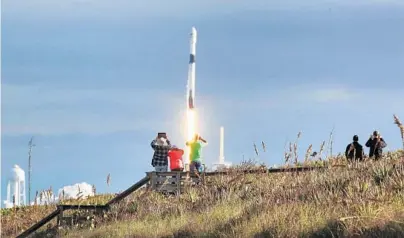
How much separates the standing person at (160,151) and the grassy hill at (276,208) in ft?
10.7

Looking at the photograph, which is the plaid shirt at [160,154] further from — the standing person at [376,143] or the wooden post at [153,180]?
the standing person at [376,143]

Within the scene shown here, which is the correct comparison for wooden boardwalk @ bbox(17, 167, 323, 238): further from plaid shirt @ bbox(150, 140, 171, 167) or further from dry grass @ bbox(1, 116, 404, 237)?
plaid shirt @ bbox(150, 140, 171, 167)

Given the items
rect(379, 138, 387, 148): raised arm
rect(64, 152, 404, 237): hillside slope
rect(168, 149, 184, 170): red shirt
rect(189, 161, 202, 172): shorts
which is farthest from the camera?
rect(168, 149, 184, 170): red shirt

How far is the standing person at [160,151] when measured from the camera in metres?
24.3

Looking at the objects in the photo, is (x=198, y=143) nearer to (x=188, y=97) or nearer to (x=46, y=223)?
(x=46, y=223)

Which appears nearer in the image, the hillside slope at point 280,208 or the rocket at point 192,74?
the hillside slope at point 280,208

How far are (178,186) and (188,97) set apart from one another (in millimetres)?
17713

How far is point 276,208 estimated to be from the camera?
13.5 meters

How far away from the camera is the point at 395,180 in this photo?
1441 centimetres

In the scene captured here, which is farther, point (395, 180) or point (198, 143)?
point (198, 143)

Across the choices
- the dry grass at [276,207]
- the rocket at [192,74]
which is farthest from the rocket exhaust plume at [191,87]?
the dry grass at [276,207]

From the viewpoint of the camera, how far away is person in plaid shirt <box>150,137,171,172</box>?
79.8 feet

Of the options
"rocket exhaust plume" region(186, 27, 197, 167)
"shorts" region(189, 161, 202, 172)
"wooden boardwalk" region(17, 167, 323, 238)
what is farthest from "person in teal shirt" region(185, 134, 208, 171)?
"rocket exhaust plume" region(186, 27, 197, 167)

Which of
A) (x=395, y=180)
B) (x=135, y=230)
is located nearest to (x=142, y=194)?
(x=135, y=230)
